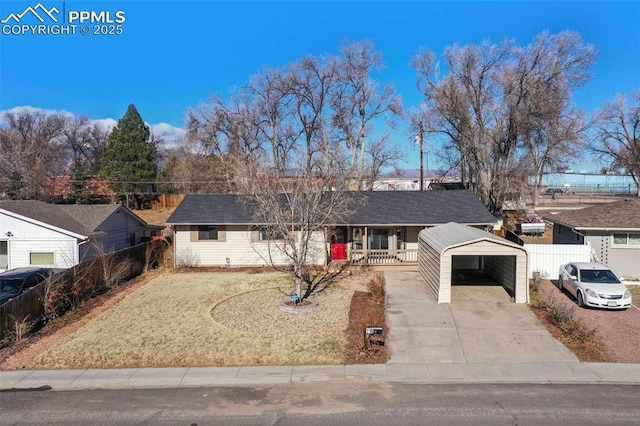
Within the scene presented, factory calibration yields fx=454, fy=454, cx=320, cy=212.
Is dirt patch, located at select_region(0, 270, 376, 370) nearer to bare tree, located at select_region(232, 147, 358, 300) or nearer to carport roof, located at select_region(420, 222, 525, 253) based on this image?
bare tree, located at select_region(232, 147, 358, 300)

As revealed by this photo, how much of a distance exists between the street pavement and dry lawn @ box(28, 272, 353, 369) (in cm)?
62

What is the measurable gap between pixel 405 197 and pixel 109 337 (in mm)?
18506

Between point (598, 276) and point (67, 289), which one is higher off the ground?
point (598, 276)

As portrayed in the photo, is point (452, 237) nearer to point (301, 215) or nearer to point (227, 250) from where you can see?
point (301, 215)

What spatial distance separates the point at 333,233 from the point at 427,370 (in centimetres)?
1365

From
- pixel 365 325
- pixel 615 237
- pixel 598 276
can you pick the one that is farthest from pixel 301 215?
pixel 615 237

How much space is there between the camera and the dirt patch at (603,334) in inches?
483

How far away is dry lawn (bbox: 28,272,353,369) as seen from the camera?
1229 cm

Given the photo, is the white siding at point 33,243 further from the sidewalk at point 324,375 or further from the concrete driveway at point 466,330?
the concrete driveway at point 466,330

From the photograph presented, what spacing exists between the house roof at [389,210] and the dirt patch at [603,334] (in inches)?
312

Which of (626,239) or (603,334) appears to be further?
(626,239)

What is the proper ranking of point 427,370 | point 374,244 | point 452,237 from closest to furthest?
point 427,370
point 452,237
point 374,244

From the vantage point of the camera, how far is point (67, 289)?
17141 millimetres

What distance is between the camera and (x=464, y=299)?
1789cm
